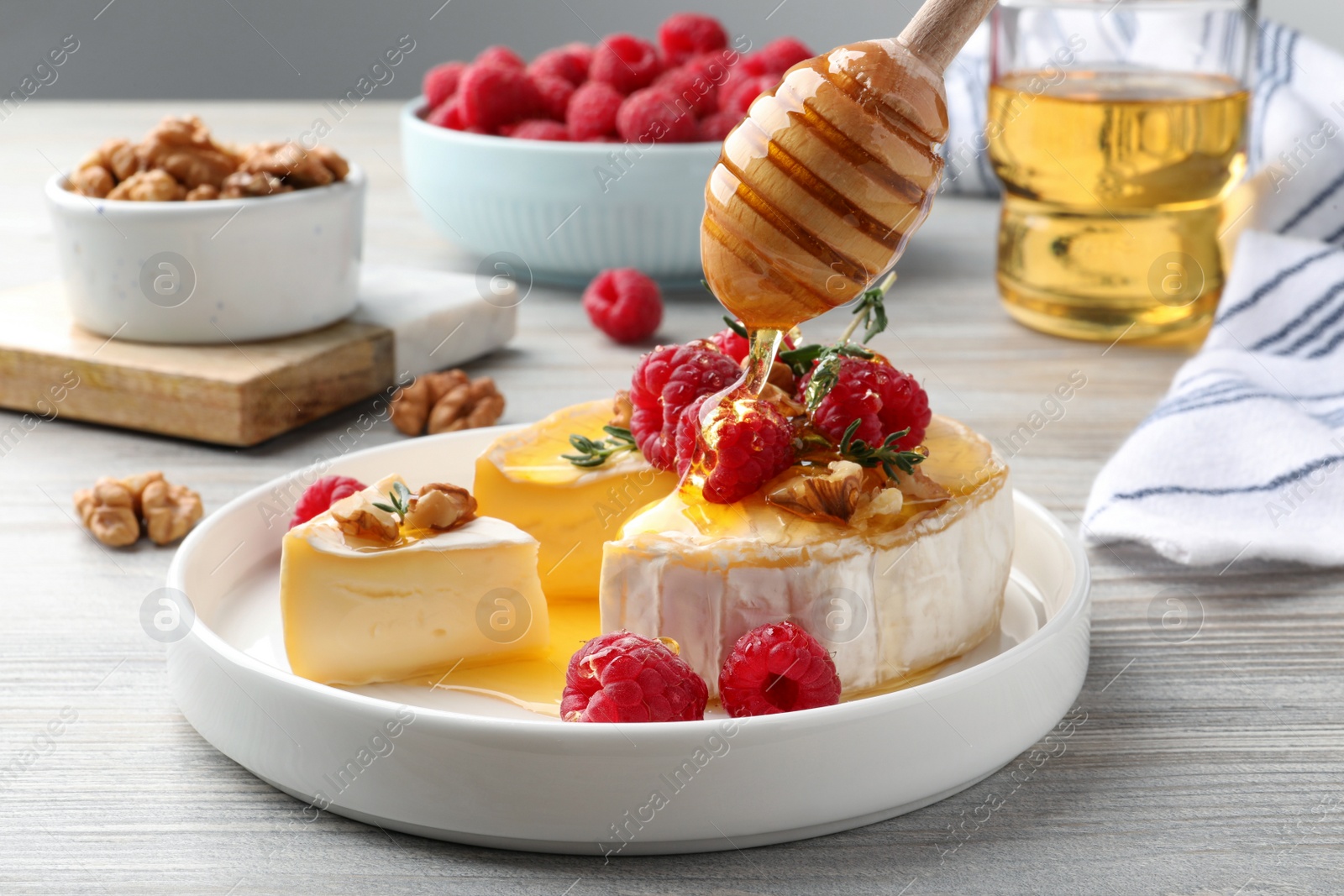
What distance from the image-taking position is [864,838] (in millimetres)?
936

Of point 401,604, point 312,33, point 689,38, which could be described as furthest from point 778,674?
point 312,33

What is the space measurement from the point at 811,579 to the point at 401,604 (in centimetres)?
33

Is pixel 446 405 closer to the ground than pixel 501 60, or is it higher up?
closer to the ground

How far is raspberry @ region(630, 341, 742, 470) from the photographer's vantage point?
1176mm

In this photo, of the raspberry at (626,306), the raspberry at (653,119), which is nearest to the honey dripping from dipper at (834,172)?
the raspberry at (626,306)

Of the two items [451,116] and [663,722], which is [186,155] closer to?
[451,116]

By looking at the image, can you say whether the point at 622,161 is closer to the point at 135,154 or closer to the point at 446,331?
the point at 446,331

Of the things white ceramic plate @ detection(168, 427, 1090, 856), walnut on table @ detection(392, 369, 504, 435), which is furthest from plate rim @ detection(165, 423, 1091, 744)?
walnut on table @ detection(392, 369, 504, 435)

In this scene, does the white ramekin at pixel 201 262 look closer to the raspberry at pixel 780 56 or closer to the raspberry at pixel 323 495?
the raspberry at pixel 323 495

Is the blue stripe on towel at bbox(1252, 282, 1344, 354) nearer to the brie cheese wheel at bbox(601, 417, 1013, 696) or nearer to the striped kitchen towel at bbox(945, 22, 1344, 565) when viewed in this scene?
the striped kitchen towel at bbox(945, 22, 1344, 565)

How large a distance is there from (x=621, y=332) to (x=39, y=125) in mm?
2141

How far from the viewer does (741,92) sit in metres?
2.22

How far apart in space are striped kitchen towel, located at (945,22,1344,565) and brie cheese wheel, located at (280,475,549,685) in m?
0.65

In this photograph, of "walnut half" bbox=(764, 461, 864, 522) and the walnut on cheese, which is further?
the walnut on cheese
